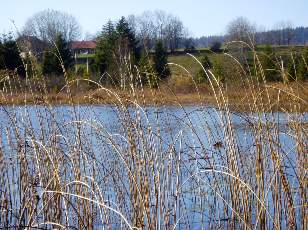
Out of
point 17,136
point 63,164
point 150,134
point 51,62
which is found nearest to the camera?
point 150,134

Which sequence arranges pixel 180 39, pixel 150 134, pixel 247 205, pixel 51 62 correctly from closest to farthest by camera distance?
pixel 247 205
pixel 150 134
pixel 51 62
pixel 180 39

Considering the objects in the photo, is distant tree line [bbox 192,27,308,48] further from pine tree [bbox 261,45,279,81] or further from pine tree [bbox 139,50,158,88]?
pine tree [bbox 139,50,158,88]

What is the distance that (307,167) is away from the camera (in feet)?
8.61

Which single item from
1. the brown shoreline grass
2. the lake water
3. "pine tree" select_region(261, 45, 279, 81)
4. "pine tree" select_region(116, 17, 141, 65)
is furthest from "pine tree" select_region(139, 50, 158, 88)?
"pine tree" select_region(116, 17, 141, 65)

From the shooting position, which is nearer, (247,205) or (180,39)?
(247,205)

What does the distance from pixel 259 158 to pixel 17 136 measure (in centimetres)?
149

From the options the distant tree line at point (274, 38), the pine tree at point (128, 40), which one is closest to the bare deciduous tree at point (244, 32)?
the distant tree line at point (274, 38)

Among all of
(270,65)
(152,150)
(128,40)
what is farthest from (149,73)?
(270,65)

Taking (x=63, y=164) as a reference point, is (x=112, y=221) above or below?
below

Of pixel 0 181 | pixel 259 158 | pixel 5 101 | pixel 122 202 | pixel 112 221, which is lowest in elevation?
pixel 112 221

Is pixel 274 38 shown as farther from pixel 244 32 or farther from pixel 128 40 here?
pixel 244 32

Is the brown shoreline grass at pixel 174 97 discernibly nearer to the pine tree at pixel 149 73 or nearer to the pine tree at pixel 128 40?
the pine tree at pixel 149 73

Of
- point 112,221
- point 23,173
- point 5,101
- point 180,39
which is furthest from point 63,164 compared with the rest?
point 180,39

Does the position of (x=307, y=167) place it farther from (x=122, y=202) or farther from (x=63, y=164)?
(x=63, y=164)
